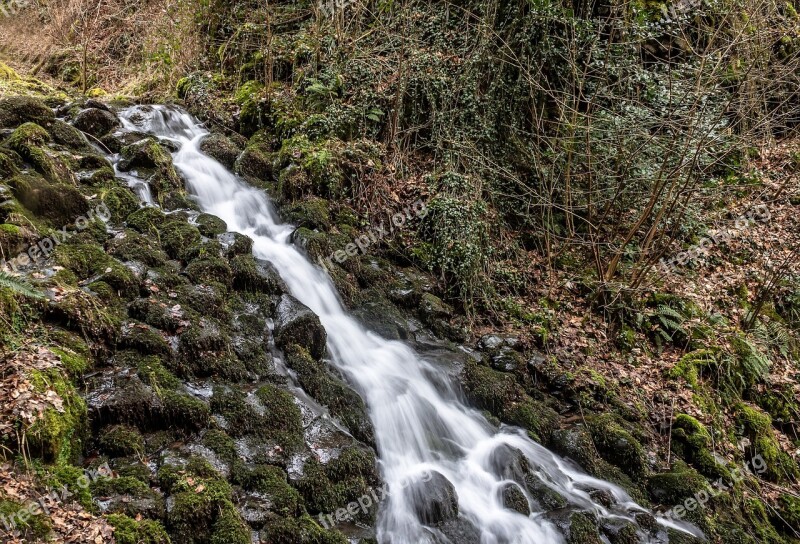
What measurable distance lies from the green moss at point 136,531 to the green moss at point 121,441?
0.65 metres

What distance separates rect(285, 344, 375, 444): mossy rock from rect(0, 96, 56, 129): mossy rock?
5.03m

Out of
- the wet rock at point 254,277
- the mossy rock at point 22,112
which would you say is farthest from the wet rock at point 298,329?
the mossy rock at point 22,112

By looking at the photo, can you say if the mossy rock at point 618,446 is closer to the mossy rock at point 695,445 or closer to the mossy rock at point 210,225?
the mossy rock at point 695,445

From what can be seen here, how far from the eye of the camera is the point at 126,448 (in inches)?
141

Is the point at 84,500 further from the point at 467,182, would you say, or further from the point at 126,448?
the point at 467,182

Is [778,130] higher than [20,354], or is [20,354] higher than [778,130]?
[778,130]

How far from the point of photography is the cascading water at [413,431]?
4.80m

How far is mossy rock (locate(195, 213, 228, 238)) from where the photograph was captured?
6.69 meters

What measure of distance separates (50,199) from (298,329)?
300 cm

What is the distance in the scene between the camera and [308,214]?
312 inches

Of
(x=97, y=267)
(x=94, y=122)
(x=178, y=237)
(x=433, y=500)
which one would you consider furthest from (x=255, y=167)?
(x=433, y=500)

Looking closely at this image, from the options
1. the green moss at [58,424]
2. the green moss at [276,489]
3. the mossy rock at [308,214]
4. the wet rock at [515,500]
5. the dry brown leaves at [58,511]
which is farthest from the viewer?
the mossy rock at [308,214]

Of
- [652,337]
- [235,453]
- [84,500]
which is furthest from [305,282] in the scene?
[652,337]

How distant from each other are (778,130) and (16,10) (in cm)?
2047
